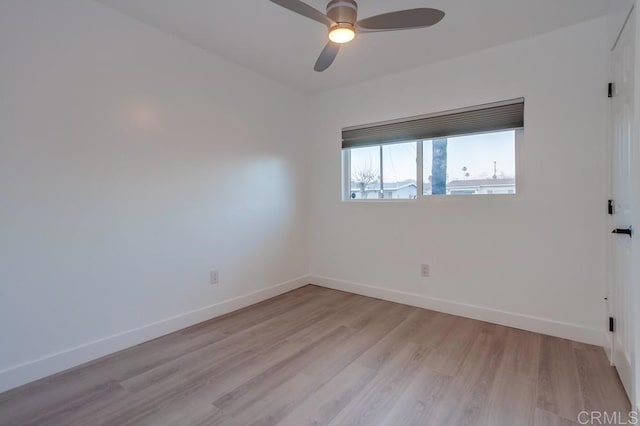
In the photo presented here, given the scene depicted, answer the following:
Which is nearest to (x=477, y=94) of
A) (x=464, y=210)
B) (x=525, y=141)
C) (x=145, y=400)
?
(x=525, y=141)

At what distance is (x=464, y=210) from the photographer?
2775 millimetres

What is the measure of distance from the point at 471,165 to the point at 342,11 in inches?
71.5

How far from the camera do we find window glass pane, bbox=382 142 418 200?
10.4 ft

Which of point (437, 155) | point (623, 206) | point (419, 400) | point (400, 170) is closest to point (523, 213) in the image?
point (623, 206)

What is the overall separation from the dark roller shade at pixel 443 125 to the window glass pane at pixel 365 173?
0.48 ft

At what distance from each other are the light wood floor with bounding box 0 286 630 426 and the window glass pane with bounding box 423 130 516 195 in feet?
4.03

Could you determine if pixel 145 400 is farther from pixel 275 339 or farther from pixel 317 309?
pixel 317 309

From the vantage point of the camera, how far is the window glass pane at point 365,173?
3475 millimetres

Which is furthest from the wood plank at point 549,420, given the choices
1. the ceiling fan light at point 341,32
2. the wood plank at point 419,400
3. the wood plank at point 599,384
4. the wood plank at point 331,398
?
the ceiling fan light at point 341,32

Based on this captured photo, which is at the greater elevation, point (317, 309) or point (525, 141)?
point (525, 141)

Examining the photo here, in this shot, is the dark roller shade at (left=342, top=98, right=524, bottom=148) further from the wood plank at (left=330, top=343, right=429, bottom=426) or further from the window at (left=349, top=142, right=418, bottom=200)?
the wood plank at (left=330, top=343, right=429, bottom=426)

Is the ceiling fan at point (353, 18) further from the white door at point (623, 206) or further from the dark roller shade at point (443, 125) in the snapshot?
the dark roller shade at point (443, 125)

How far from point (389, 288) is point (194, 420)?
88.3 inches

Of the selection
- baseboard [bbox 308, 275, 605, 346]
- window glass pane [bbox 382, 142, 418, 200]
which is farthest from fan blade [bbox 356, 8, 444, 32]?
baseboard [bbox 308, 275, 605, 346]
